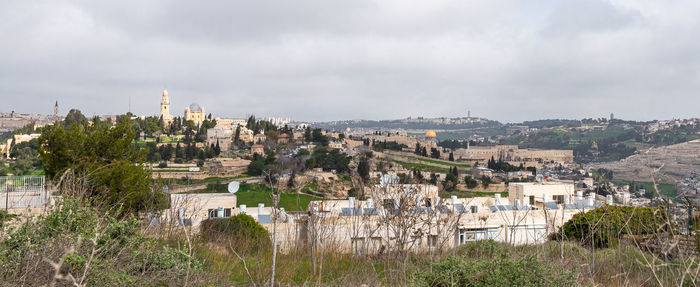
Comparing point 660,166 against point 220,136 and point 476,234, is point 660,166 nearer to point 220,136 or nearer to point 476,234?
point 476,234

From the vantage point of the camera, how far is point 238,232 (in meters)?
6.28

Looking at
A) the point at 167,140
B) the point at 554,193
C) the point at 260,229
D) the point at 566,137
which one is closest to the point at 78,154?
the point at 260,229

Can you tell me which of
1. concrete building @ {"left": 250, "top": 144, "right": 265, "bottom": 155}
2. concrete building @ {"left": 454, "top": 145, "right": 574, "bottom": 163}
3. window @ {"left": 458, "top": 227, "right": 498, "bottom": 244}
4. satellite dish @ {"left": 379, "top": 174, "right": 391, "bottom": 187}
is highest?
satellite dish @ {"left": 379, "top": 174, "right": 391, "bottom": 187}

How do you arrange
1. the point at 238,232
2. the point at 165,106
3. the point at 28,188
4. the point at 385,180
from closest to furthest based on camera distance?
the point at 385,180 < the point at 238,232 < the point at 28,188 < the point at 165,106

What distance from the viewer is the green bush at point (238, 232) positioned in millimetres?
5453

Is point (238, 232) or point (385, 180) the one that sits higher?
point (385, 180)

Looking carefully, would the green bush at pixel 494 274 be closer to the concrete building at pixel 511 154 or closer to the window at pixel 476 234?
the window at pixel 476 234

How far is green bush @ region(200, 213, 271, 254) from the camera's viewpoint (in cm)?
545

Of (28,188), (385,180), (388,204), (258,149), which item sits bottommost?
(258,149)

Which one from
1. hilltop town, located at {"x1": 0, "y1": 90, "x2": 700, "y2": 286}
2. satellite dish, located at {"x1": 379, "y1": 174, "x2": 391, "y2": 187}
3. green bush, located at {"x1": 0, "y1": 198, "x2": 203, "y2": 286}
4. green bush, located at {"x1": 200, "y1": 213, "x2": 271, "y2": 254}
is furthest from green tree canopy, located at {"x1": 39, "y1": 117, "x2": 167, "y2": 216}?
green bush, located at {"x1": 0, "y1": 198, "x2": 203, "y2": 286}

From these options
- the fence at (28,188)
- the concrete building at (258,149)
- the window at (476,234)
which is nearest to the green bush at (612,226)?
the window at (476,234)

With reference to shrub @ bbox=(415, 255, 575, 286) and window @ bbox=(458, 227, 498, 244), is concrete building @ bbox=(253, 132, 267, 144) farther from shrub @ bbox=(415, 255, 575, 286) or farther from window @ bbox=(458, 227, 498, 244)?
shrub @ bbox=(415, 255, 575, 286)

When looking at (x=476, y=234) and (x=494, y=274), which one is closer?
(x=494, y=274)

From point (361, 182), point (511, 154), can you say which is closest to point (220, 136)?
point (511, 154)
